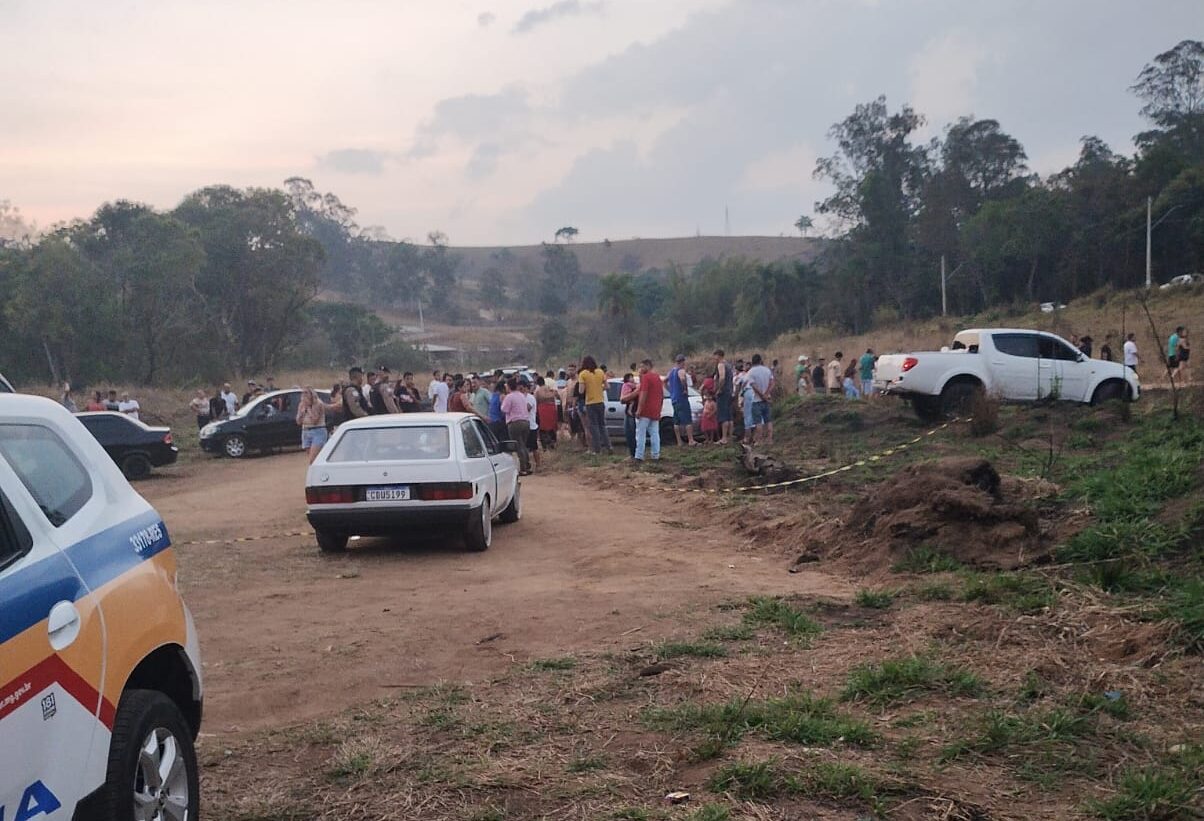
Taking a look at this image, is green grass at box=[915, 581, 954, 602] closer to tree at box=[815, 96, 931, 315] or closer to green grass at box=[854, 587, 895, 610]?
green grass at box=[854, 587, 895, 610]

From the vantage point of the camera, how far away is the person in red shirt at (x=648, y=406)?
712 inches

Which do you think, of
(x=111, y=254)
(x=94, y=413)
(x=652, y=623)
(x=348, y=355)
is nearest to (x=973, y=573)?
(x=652, y=623)

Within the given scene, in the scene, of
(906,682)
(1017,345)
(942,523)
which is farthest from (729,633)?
(1017,345)

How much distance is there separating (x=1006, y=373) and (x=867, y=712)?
16456 millimetres

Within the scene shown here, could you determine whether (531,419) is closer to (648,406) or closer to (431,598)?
(648,406)

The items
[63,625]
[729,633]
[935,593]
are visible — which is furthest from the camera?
[935,593]

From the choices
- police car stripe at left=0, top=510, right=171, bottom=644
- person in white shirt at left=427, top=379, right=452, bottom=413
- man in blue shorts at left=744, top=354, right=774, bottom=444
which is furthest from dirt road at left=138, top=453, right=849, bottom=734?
person in white shirt at left=427, top=379, right=452, bottom=413

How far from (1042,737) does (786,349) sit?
2010 inches

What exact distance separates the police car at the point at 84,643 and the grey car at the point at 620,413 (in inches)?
710

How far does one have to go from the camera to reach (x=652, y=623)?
7410 mm

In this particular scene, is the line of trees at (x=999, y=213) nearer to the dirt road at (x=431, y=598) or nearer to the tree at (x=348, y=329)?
the tree at (x=348, y=329)

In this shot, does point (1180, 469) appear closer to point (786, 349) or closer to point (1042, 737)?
point (1042, 737)

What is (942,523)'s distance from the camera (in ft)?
29.9

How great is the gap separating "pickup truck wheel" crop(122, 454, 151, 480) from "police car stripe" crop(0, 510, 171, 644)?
19.0 m
